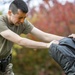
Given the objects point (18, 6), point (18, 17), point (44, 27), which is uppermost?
point (18, 6)

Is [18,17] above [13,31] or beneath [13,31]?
above

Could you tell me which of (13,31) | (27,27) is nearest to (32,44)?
(13,31)

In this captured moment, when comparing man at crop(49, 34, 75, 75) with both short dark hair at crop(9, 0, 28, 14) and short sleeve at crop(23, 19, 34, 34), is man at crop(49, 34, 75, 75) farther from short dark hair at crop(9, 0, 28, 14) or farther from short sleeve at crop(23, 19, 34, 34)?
short sleeve at crop(23, 19, 34, 34)

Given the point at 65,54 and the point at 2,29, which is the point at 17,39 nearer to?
the point at 2,29

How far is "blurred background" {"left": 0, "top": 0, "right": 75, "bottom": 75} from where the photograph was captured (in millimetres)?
12766

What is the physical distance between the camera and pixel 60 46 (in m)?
5.21

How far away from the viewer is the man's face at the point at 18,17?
5707 millimetres

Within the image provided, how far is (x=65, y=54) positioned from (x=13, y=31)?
127 centimetres

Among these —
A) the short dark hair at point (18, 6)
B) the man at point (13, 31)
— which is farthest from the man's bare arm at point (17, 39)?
the short dark hair at point (18, 6)

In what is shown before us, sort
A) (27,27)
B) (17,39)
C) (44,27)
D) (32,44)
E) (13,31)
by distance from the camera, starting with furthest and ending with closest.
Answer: (44,27) → (27,27) → (13,31) → (17,39) → (32,44)

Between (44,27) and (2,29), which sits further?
(44,27)

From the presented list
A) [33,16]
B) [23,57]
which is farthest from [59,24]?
[23,57]

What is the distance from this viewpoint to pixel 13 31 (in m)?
6.09

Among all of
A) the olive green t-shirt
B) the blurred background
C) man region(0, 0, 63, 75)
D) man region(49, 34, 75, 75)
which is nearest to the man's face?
man region(0, 0, 63, 75)
